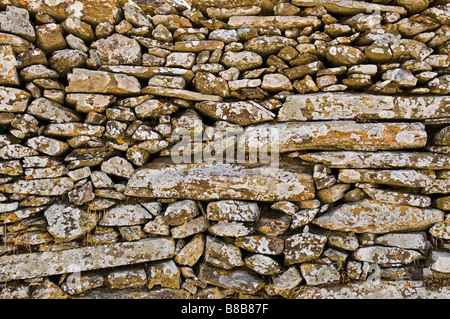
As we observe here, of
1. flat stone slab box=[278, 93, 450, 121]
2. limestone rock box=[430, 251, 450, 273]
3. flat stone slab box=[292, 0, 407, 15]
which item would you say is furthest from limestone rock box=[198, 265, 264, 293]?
flat stone slab box=[292, 0, 407, 15]

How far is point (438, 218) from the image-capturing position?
3688mm

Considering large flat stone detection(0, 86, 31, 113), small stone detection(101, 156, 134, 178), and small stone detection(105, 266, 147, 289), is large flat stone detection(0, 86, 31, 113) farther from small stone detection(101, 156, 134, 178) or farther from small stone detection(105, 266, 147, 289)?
small stone detection(105, 266, 147, 289)

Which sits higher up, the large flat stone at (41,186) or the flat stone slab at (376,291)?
the large flat stone at (41,186)

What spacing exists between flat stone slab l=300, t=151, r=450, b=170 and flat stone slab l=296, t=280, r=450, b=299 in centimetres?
173

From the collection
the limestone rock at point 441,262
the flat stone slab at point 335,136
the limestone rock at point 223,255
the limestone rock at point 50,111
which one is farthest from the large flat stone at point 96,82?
the limestone rock at point 441,262

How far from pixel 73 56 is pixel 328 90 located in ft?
12.7

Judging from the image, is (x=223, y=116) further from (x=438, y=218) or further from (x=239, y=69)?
(x=438, y=218)

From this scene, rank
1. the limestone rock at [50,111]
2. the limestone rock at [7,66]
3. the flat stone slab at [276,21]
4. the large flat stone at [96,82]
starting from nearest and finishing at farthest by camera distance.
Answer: the limestone rock at [7,66] → the limestone rock at [50,111] → the large flat stone at [96,82] → the flat stone slab at [276,21]

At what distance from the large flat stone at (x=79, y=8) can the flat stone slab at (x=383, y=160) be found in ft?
12.4

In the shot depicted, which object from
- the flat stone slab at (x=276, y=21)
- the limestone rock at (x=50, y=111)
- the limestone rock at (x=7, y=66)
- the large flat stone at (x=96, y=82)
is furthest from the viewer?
the flat stone slab at (x=276, y=21)

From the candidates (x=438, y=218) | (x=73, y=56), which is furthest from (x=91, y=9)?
(x=438, y=218)

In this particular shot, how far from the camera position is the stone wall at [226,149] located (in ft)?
11.8

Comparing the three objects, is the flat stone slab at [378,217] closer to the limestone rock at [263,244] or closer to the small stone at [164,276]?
the limestone rock at [263,244]

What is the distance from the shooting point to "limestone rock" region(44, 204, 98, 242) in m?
3.55
